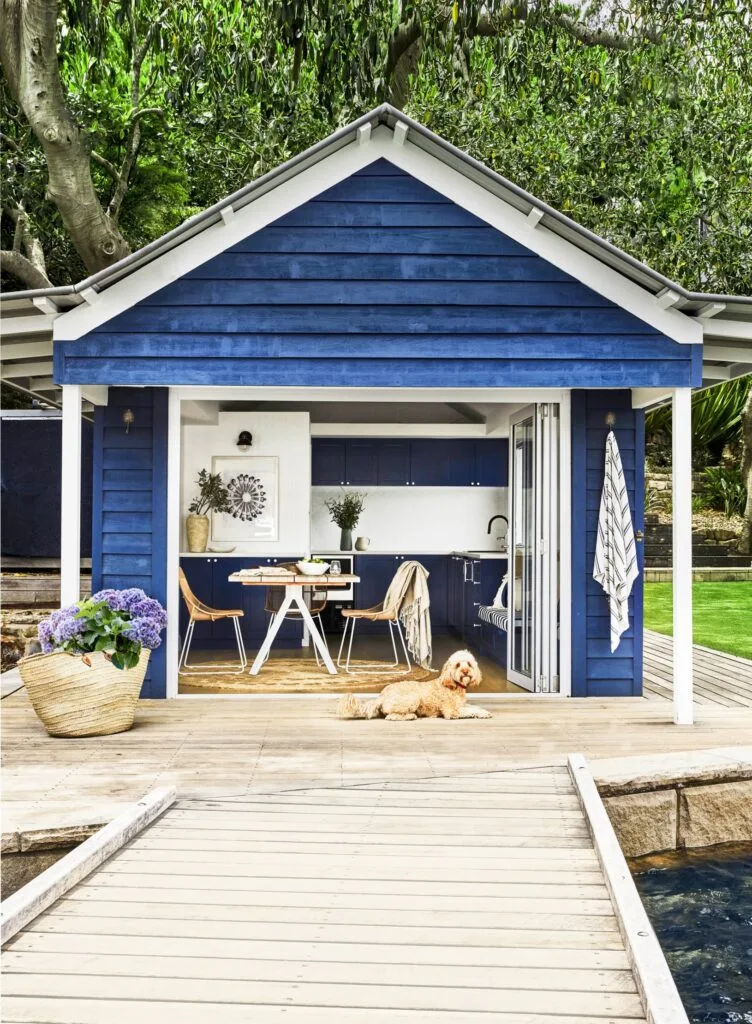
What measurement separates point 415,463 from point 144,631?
5879 millimetres

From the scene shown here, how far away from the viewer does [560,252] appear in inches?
248

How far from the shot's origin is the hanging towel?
6.89m

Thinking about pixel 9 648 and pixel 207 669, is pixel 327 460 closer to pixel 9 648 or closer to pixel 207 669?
pixel 207 669

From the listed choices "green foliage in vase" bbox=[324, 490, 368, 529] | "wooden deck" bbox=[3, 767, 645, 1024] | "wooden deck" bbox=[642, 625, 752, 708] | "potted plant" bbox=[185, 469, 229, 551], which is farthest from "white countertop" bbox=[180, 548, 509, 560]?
"wooden deck" bbox=[3, 767, 645, 1024]

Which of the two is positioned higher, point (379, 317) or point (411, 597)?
point (379, 317)

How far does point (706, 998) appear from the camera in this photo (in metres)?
3.62

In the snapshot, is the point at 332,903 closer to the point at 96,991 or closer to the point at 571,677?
the point at 96,991

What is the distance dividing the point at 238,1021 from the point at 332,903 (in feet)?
2.68

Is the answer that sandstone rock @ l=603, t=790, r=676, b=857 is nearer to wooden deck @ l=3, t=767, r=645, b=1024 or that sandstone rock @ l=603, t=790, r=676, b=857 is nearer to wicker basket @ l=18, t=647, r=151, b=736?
wooden deck @ l=3, t=767, r=645, b=1024

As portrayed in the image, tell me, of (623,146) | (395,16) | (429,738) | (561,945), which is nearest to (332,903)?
(561,945)

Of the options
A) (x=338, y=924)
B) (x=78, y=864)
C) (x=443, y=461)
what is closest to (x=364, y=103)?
(x=443, y=461)

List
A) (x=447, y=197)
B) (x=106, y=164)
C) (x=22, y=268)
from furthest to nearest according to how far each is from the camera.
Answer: (x=106, y=164) < (x=22, y=268) < (x=447, y=197)

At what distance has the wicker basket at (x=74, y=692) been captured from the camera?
563cm

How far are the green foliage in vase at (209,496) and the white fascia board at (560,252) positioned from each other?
14.7ft
